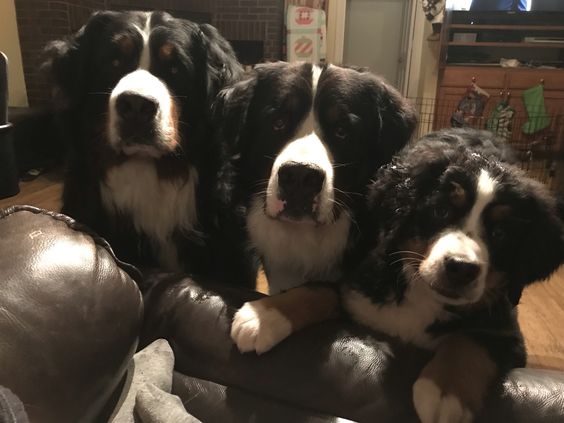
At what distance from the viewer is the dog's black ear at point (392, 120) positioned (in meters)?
1.46

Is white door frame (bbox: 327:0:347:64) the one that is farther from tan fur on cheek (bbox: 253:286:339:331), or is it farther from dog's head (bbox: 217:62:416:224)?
tan fur on cheek (bbox: 253:286:339:331)

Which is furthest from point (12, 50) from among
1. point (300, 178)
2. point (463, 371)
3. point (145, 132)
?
point (463, 371)

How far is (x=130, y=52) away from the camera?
4.85ft

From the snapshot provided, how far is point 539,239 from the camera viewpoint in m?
1.10

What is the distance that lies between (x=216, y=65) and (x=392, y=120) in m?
0.57

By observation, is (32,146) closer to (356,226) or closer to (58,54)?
(58,54)

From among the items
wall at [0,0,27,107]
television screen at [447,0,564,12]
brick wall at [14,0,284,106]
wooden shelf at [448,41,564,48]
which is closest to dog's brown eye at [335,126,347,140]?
brick wall at [14,0,284,106]

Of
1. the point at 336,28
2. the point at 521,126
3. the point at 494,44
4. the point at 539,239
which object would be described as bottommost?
the point at 521,126

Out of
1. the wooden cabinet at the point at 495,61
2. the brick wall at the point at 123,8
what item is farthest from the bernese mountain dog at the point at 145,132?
the wooden cabinet at the point at 495,61

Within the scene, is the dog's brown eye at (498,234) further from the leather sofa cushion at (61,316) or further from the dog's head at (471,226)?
the leather sofa cushion at (61,316)

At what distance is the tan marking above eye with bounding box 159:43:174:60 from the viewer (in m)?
1.48

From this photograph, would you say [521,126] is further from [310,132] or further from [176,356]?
[176,356]

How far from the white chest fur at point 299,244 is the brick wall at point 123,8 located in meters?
2.88

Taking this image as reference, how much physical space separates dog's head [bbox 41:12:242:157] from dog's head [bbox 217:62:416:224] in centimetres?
13
